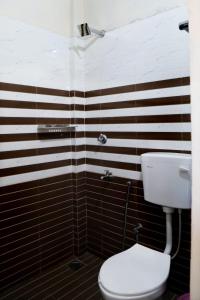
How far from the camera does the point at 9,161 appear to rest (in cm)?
181

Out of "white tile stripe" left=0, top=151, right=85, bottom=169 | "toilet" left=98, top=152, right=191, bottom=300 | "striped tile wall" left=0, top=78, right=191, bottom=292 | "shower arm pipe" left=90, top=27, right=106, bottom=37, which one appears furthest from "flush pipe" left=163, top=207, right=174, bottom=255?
"shower arm pipe" left=90, top=27, right=106, bottom=37

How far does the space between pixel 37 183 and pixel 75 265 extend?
83 centimetres

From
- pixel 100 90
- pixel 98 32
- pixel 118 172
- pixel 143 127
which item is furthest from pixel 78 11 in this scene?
pixel 118 172

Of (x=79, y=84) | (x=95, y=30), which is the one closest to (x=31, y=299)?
(x=79, y=84)

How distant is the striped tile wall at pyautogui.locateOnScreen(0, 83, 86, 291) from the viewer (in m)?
1.81

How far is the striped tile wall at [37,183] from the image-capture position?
5.93 feet

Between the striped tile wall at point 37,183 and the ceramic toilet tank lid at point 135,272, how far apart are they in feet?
2.64

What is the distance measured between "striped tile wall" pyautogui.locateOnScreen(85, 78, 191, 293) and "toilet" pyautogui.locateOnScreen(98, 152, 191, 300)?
15cm

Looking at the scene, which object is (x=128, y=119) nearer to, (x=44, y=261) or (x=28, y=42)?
(x=28, y=42)

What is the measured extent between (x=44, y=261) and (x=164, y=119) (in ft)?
5.08

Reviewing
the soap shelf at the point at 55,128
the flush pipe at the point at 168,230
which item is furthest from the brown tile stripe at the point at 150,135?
the flush pipe at the point at 168,230

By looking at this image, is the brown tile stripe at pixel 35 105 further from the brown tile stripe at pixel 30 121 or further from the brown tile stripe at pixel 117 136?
the brown tile stripe at pixel 117 136

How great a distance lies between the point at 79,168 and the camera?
2303 mm

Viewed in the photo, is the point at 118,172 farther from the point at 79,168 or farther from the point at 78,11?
the point at 78,11
